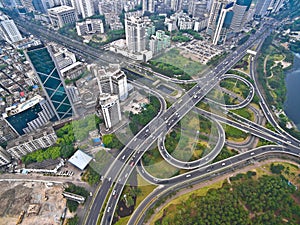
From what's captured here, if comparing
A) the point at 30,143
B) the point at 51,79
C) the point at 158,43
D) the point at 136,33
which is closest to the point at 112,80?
the point at 51,79

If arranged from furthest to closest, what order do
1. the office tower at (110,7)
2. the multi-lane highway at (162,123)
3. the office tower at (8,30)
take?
the office tower at (110,7)
the office tower at (8,30)
the multi-lane highway at (162,123)

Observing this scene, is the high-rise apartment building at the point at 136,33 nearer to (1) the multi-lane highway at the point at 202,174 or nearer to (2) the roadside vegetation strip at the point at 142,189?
(1) the multi-lane highway at the point at 202,174

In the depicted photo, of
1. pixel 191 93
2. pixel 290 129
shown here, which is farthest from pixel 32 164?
pixel 290 129

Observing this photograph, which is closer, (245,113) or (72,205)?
(72,205)

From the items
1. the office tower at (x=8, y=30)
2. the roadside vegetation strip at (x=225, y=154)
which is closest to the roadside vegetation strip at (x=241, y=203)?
the roadside vegetation strip at (x=225, y=154)

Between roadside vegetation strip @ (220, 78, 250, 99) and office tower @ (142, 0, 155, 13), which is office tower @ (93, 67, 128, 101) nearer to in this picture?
roadside vegetation strip @ (220, 78, 250, 99)

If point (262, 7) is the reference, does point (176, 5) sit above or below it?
below

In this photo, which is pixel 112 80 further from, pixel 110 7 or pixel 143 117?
pixel 110 7
